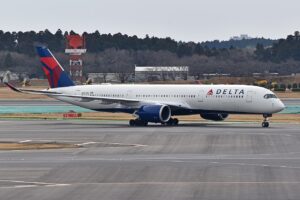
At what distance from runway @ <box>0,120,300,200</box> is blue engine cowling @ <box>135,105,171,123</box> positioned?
3125 millimetres

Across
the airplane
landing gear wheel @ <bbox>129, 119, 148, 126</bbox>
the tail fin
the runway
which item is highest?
the tail fin

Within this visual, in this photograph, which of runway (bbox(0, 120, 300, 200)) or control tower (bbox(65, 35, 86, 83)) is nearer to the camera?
runway (bbox(0, 120, 300, 200))

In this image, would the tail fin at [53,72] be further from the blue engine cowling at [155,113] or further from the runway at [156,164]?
the runway at [156,164]

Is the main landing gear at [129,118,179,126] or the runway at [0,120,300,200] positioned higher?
the runway at [0,120,300,200]

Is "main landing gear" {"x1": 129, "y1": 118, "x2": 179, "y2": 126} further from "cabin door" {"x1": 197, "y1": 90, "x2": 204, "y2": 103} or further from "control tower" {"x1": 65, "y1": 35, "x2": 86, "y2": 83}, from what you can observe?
"control tower" {"x1": 65, "y1": 35, "x2": 86, "y2": 83}

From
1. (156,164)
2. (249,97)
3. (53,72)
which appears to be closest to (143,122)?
(249,97)

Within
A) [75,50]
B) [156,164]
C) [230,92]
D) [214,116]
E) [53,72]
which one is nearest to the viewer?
[156,164]

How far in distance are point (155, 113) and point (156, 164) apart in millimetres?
28534

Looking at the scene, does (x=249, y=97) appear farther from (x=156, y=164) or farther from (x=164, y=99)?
(x=156, y=164)

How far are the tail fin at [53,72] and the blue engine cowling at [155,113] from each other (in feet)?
31.3

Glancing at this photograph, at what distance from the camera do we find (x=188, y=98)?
243 feet

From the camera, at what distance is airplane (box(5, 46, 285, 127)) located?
71.7 metres

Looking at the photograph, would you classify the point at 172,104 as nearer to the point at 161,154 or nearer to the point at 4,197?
the point at 161,154

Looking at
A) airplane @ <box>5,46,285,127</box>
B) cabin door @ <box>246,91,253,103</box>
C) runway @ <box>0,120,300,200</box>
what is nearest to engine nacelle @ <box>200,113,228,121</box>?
airplane @ <box>5,46,285,127</box>
